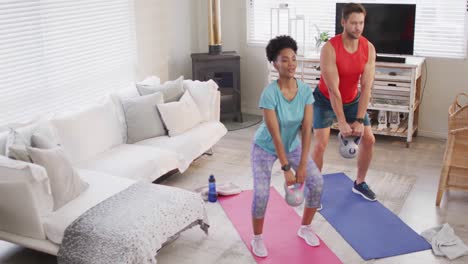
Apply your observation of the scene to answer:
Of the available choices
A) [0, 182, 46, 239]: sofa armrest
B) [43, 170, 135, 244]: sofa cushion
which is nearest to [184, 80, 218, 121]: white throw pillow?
[43, 170, 135, 244]: sofa cushion

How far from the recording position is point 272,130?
3.43 metres

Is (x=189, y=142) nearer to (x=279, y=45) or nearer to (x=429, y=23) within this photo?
(x=279, y=45)

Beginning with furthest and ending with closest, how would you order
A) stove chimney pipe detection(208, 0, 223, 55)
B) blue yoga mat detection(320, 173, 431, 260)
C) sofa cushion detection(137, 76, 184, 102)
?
stove chimney pipe detection(208, 0, 223, 55)
sofa cushion detection(137, 76, 184, 102)
blue yoga mat detection(320, 173, 431, 260)

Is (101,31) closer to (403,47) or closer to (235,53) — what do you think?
(235,53)

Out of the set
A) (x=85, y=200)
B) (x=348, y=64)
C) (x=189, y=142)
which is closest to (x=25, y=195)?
(x=85, y=200)

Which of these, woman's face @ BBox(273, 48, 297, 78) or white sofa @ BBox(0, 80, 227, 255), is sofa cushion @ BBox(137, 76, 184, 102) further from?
woman's face @ BBox(273, 48, 297, 78)

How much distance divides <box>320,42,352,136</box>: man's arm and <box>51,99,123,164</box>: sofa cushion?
5.88 feet

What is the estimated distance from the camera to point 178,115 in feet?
16.7

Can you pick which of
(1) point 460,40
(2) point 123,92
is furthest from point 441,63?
(2) point 123,92

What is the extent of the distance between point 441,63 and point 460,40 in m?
0.28

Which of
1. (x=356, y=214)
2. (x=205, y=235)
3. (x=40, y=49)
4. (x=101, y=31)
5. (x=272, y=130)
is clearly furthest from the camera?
(x=101, y=31)

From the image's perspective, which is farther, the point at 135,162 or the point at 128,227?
the point at 135,162

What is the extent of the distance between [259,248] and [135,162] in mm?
1261

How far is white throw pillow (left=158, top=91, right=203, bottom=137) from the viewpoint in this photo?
16.6 ft
